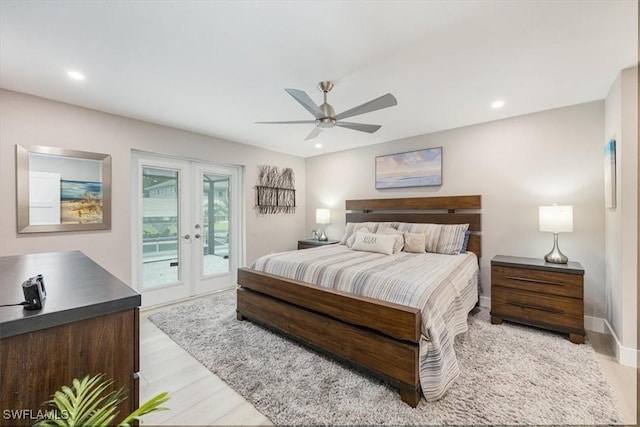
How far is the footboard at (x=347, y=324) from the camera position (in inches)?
71.6

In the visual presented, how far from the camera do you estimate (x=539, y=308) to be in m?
2.78

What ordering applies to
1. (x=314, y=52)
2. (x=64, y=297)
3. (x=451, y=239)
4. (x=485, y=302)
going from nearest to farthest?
(x=64, y=297)
(x=314, y=52)
(x=451, y=239)
(x=485, y=302)

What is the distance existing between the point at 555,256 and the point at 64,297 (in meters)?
3.97

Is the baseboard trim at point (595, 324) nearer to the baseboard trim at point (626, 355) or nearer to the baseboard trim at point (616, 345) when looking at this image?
the baseboard trim at point (616, 345)

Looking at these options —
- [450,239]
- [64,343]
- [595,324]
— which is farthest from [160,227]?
[595,324]

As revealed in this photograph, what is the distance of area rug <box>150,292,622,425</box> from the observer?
5.59ft

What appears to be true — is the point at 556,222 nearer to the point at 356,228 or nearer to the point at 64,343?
the point at 356,228

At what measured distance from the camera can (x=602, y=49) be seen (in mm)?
2047

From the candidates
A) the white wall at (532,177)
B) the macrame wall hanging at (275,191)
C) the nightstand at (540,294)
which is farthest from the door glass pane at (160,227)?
the nightstand at (540,294)

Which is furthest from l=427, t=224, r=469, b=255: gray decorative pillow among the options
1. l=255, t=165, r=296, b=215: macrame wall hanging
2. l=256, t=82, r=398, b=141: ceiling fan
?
l=255, t=165, r=296, b=215: macrame wall hanging

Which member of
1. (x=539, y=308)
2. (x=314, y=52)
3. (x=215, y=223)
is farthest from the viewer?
(x=215, y=223)

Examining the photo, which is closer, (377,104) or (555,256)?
(377,104)

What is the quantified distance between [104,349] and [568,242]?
4.19 m

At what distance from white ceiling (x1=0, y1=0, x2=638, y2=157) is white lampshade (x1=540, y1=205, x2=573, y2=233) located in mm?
1181
